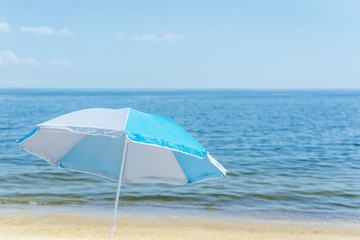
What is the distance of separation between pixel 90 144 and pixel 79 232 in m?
3.60

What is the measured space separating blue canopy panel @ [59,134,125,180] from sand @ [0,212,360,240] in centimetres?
285

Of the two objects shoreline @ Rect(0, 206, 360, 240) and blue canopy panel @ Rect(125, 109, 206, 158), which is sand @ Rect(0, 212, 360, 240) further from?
blue canopy panel @ Rect(125, 109, 206, 158)

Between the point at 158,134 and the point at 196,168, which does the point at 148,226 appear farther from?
the point at 158,134

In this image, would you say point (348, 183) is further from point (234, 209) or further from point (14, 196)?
point (14, 196)

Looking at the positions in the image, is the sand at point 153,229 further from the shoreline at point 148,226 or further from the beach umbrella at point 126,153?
the beach umbrella at point 126,153

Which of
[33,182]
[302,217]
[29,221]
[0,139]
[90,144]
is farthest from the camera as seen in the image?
[0,139]

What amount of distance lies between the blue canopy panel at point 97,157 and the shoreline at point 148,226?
2846 mm

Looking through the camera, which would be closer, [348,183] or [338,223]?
[338,223]

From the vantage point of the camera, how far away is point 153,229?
10086 millimetres

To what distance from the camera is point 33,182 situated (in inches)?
609

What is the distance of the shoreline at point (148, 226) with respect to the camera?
954cm

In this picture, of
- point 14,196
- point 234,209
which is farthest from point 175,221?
point 14,196

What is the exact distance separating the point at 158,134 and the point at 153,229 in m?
5.68

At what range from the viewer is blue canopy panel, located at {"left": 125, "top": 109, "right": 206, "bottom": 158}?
4.82m
